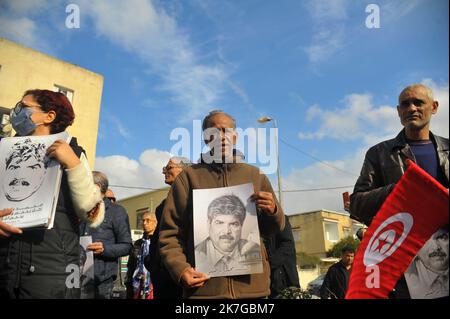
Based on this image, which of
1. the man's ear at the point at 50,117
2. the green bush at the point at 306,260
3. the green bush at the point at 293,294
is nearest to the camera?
the man's ear at the point at 50,117

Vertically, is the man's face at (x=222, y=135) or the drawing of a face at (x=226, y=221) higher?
the man's face at (x=222, y=135)

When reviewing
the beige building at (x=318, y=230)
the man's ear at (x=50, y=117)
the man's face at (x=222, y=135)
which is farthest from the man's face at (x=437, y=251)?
the beige building at (x=318, y=230)

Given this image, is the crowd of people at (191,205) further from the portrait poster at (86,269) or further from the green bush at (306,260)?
the green bush at (306,260)

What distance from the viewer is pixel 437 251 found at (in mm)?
1812

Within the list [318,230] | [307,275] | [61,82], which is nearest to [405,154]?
[61,82]

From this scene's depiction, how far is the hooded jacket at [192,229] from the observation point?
190cm

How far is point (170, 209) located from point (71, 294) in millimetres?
667

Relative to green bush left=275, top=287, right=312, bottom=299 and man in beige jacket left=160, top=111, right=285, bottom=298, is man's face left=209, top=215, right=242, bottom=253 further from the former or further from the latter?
green bush left=275, top=287, right=312, bottom=299

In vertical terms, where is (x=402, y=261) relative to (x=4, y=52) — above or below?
below

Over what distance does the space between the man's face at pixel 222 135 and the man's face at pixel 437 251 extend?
3.78 feet

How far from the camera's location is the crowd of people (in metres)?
1.81
